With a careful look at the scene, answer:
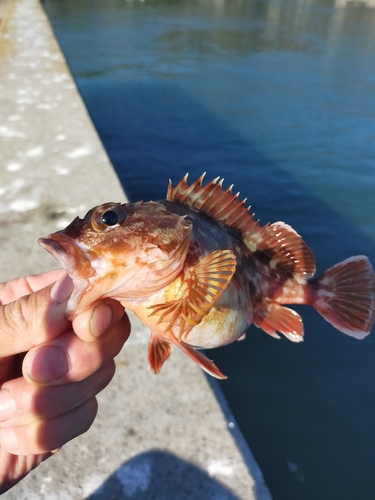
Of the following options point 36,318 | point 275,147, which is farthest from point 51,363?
point 275,147

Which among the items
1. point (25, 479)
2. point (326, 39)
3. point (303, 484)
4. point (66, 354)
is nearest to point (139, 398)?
point (25, 479)

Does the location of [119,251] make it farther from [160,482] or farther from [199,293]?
[160,482]

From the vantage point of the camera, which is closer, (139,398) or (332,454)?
(139,398)

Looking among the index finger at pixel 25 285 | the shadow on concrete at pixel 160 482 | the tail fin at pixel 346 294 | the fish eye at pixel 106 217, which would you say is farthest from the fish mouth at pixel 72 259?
the tail fin at pixel 346 294

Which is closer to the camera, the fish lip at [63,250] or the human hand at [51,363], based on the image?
the fish lip at [63,250]

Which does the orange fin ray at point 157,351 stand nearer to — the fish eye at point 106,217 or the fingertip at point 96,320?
the fingertip at point 96,320

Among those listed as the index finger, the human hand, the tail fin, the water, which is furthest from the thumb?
the water

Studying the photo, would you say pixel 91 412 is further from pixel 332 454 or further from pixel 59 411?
pixel 332 454
